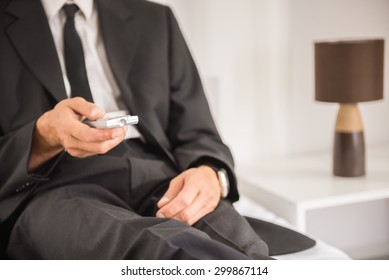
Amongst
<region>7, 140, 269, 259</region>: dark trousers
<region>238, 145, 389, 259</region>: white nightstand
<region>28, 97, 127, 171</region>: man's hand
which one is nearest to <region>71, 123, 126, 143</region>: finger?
<region>28, 97, 127, 171</region>: man's hand

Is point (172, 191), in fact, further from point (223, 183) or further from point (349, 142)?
point (349, 142)

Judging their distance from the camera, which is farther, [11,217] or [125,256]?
[11,217]

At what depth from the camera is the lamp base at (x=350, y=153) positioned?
1550mm

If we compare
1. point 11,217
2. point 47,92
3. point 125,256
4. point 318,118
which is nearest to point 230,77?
point 318,118

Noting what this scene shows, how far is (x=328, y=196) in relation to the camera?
1.44 metres

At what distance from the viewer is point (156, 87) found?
4.07 ft

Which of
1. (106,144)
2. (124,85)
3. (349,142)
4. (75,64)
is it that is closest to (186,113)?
(124,85)

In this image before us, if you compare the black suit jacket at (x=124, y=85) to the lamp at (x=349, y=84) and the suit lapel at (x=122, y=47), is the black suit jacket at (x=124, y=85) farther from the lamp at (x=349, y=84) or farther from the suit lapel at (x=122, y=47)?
the lamp at (x=349, y=84)

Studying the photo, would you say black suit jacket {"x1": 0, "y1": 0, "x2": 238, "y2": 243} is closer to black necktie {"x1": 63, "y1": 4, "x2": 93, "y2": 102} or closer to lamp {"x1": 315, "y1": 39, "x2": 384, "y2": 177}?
black necktie {"x1": 63, "y1": 4, "x2": 93, "y2": 102}

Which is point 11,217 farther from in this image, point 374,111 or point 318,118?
point 374,111

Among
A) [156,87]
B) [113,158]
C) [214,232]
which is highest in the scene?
[156,87]

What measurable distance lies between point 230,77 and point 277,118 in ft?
0.71

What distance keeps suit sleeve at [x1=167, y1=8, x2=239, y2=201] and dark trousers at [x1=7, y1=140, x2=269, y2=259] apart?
78 millimetres

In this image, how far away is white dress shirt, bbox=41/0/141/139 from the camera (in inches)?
45.8
